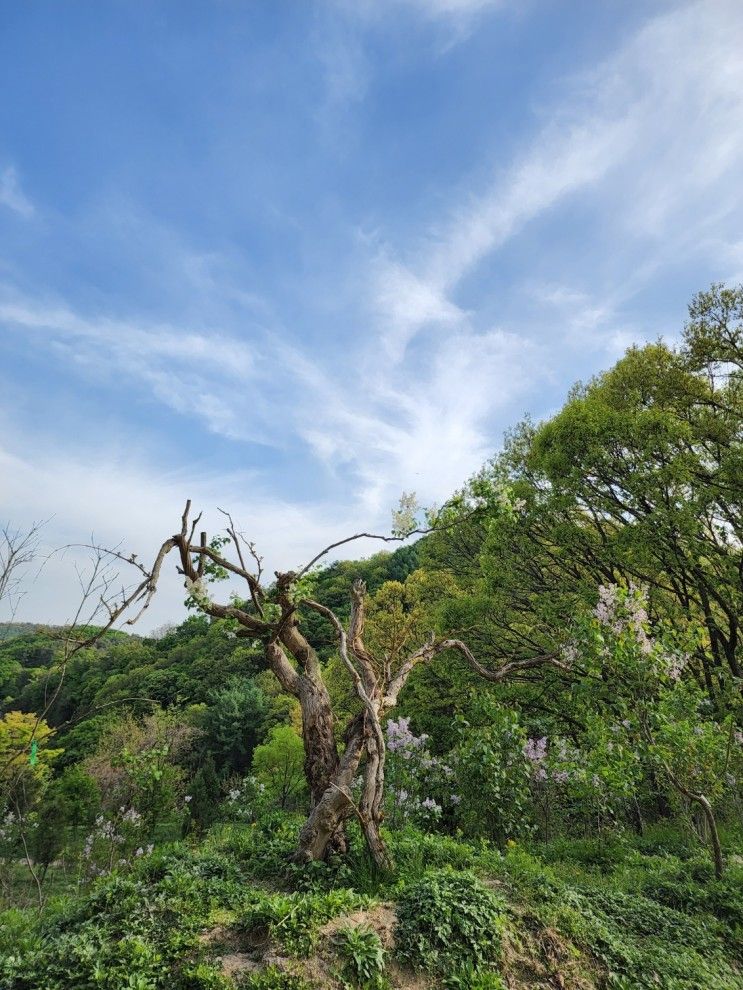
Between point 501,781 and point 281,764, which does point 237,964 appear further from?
point 281,764

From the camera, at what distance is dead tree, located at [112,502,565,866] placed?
5.45 meters

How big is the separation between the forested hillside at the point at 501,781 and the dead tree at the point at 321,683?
0.11 ft

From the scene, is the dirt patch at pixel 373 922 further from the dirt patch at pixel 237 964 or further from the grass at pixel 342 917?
the dirt patch at pixel 237 964

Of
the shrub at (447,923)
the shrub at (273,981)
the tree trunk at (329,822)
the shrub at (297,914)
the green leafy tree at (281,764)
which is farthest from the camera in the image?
the green leafy tree at (281,764)

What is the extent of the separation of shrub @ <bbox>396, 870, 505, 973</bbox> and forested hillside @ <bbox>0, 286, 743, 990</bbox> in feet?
0.07

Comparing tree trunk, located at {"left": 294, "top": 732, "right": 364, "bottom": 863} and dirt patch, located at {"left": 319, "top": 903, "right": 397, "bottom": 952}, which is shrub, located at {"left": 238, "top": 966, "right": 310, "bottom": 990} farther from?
tree trunk, located at {"left": 294, "top": 732, "right": 364, "bottom": 863}

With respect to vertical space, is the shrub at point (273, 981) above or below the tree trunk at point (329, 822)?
below

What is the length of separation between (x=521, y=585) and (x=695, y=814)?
5688mm

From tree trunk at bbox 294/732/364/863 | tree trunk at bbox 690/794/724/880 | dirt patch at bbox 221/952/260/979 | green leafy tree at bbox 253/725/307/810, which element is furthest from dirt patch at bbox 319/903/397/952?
green leafy tree at bbox 253/725/307/810

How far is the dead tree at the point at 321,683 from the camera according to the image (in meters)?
5.45

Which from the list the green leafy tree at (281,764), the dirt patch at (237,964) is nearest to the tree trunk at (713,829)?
the dirt patch at (237,964)

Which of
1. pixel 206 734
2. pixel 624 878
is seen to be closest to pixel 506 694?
pixel 624 878

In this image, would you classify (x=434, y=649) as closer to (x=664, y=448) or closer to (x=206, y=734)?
(x=664, y=448)

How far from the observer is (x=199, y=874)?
5188 mm
